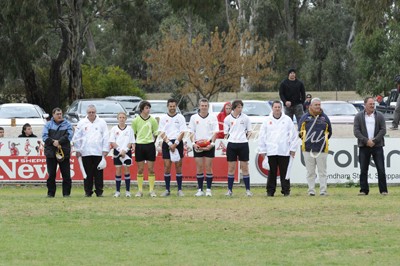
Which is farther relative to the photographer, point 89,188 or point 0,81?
point 0,81

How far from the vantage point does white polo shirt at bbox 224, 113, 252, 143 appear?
21.0 meters

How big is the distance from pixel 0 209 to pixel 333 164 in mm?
11080


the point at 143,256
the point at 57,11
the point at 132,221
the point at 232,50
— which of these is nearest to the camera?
the point at 143,256

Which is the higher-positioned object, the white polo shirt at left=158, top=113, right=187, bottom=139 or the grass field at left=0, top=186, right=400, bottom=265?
the white polo shirt at left=158, top=113, right=187, bottom=139

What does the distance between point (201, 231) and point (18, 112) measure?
23.0 m

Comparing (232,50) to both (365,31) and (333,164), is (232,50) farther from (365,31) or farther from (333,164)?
(333,164)

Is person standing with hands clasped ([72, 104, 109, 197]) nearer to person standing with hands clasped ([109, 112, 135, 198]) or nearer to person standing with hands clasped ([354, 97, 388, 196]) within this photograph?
person standing with hands clasped ([109, 112, 135, 198])

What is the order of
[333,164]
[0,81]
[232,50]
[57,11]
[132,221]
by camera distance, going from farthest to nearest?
[232,50] < [0,81] < [57,11] < [333,164] < [132,221]

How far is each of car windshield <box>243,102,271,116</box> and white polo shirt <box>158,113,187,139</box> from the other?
1307 cm

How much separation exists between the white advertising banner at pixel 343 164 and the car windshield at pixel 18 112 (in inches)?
470

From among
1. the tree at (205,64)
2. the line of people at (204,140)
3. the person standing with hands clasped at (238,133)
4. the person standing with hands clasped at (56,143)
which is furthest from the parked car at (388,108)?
the person standing with hands clasped at (56,143)

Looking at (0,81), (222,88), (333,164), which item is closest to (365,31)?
(333,164)

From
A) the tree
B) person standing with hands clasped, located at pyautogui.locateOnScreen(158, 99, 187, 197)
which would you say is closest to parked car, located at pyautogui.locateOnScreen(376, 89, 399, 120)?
the tree

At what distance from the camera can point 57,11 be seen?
46.4 meters
